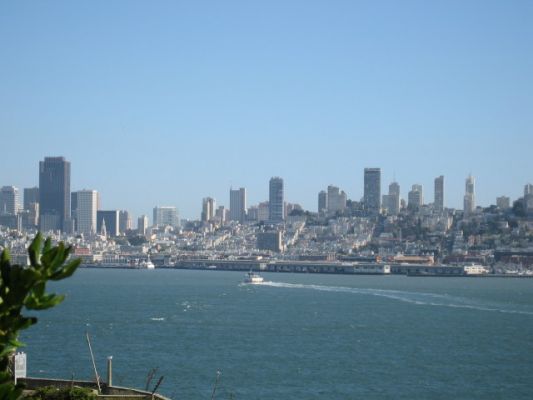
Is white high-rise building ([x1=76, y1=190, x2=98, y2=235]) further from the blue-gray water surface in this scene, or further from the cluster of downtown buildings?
the blue-gray water surface

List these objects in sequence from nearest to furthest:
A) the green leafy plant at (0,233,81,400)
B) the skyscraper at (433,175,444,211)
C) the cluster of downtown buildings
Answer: the green leafy plant at (0,233,81,400)
the cluster of downtown buildings
the skyscraper at (433,175,444,211)

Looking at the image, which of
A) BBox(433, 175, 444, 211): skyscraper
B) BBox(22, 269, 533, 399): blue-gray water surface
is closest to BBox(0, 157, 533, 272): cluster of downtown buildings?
BBox(433, 175, 444, 211): skyscraper

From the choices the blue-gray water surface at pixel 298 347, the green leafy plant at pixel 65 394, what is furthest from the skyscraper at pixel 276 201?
the green leafy plant at pixel 65 394

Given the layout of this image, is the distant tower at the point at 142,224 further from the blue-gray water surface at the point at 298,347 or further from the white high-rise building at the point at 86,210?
the blue-gray water surface at the point at 298,347

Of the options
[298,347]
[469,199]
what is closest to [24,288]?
[298,347]

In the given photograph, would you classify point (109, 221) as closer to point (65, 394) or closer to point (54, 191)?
point (54, 191)

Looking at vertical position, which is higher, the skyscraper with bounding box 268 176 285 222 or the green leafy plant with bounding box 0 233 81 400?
the skyscraper with bounding box 268 176 285 222
